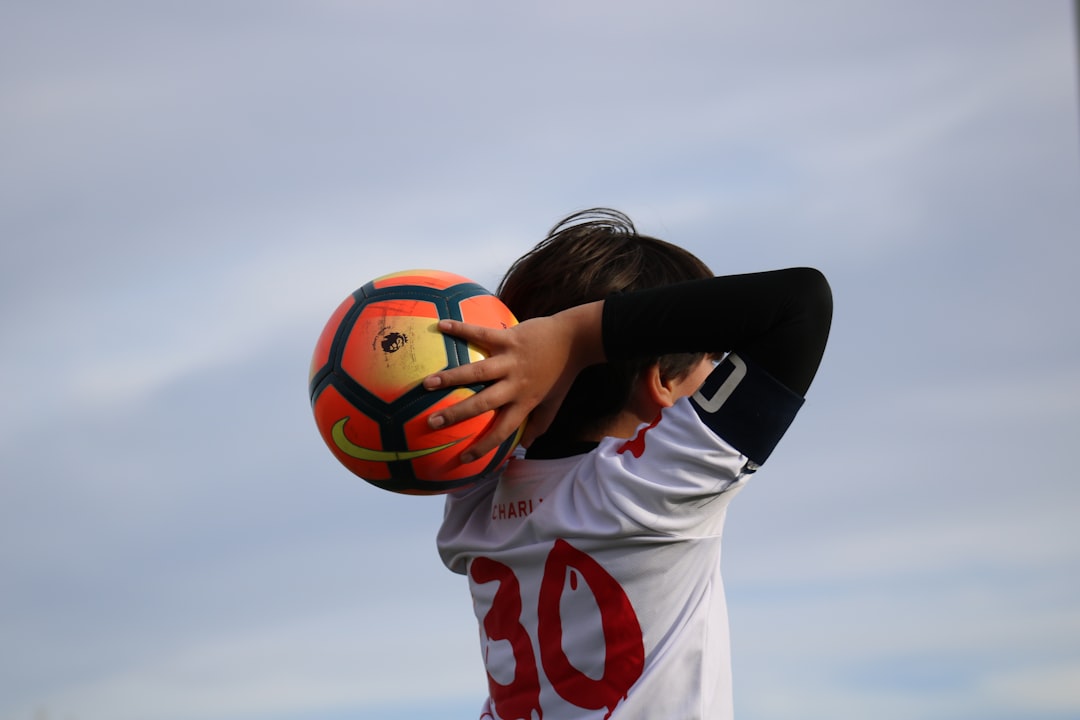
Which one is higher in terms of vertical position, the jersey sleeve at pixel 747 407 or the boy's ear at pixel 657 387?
the boy's ear at pixel 657 387

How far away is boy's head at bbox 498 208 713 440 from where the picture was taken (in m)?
3.55

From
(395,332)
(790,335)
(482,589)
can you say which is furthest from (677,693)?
(395,332)

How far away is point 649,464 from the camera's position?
318 centimetres

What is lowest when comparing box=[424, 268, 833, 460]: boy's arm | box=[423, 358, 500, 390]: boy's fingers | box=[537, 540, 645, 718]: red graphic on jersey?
box=[537, 540, 645, 718]: red graphic on jersey

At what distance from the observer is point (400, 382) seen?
3096 mm

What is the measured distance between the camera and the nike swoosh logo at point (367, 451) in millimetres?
3145

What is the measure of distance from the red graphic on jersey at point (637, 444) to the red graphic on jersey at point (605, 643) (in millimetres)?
327

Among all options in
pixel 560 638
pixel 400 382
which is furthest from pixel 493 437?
pixel 560 638

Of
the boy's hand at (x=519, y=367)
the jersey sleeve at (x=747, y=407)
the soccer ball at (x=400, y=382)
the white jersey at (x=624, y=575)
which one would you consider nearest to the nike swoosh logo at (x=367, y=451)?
the soccer ball at (x=400, y=382)

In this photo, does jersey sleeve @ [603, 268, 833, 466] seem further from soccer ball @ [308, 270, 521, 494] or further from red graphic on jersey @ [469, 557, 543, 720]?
red graphic on jersey @ [469, 557, 543, 720]

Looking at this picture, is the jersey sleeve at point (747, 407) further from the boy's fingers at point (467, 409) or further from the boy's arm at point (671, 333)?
the boy's fingers at point (467, 409)

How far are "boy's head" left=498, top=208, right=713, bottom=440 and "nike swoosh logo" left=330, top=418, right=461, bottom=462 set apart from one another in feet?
1.80

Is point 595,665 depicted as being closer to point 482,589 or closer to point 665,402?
point 482,589

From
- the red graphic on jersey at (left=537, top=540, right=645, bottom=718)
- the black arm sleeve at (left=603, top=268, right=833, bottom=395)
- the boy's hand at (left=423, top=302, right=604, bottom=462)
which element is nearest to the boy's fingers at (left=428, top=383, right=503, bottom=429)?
the boy's hand at (left=423, top=302, right=604, bottom=462)
